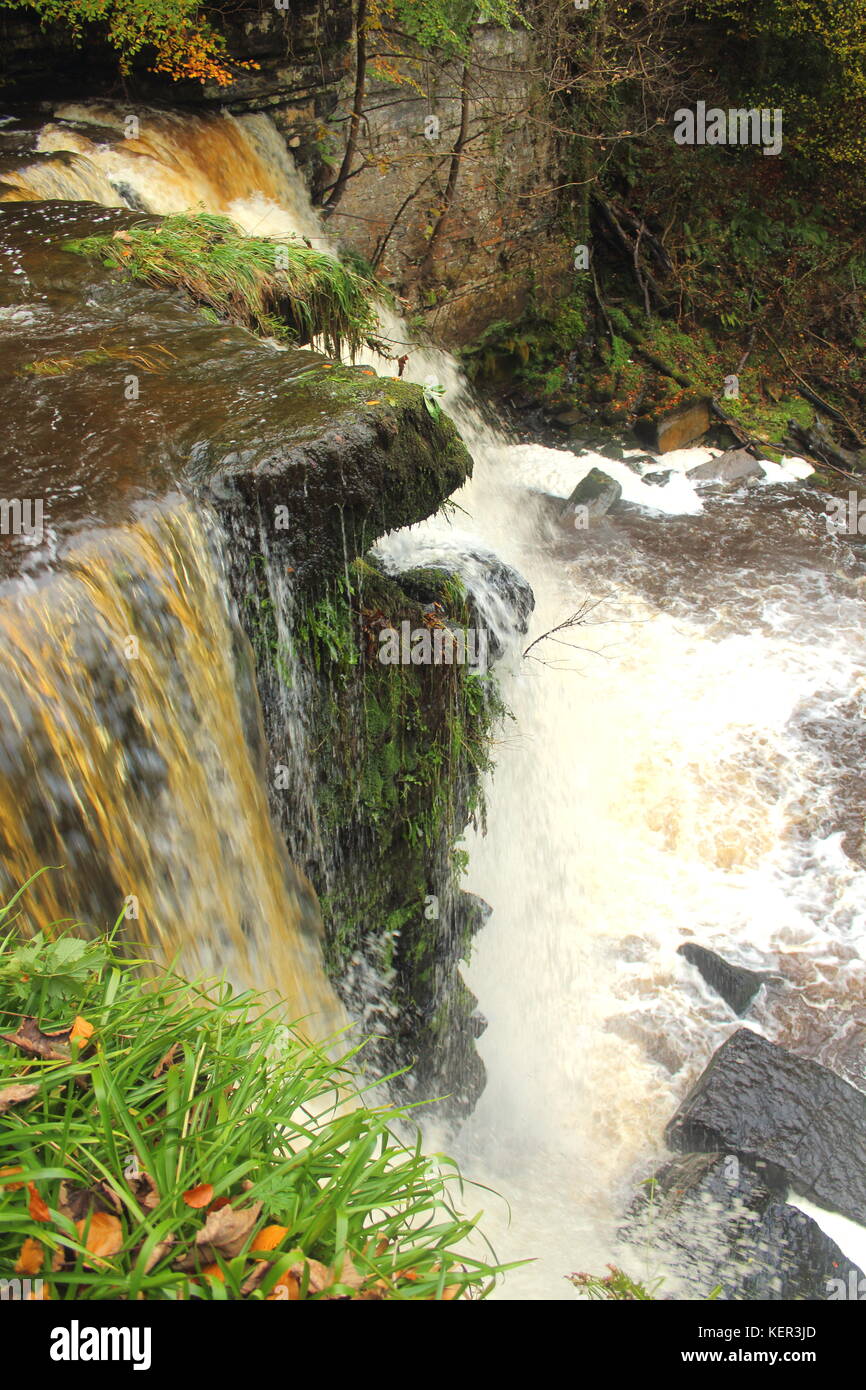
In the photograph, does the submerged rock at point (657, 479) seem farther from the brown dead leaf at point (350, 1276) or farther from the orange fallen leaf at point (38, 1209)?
the orange fallen leaf at point (38, 1209)

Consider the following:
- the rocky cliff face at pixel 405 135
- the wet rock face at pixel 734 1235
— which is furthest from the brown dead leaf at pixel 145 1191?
the rocky cliff face at pixel 405 135

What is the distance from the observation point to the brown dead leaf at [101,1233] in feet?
5.96

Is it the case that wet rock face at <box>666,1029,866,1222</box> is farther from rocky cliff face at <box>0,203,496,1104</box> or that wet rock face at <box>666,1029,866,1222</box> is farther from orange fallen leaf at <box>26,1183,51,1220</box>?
orange fallen leaf at <box>26,1183,51,1220</box>

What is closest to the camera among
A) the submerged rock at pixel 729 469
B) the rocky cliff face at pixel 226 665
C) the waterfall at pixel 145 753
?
the waterfall at pixel 145 753

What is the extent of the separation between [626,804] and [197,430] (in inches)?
173

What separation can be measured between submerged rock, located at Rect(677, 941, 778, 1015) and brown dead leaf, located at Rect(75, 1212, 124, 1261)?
4705 mm

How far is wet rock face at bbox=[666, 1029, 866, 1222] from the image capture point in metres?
4.84

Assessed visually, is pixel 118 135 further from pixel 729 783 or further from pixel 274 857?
pixel 729 783

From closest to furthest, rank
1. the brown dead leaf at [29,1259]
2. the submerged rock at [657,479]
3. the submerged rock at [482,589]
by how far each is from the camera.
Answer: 1. the brown dead leaf at [29,1259]
2. the submerged rock at [482,589]
3. the submerged rock at [657,479]

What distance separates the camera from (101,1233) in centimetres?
185

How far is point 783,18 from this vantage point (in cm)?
1049

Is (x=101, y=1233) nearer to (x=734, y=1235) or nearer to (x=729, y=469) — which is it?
(x=734, y=1235)

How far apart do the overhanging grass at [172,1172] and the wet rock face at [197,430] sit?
1583 mm

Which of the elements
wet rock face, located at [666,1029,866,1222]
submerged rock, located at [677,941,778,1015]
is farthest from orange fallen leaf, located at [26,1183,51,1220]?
submerged rock, located at [677,941,778,1015]
